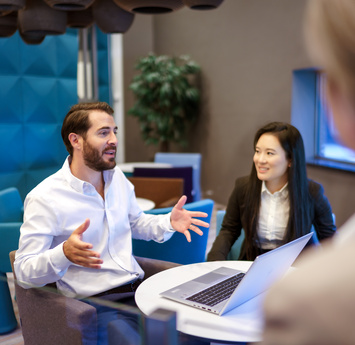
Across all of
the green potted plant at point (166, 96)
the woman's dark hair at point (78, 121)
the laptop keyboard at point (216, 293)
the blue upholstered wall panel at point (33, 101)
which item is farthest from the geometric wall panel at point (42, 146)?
the laptop keyboard at point (216, 293)

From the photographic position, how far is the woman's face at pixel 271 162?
2.57 meters

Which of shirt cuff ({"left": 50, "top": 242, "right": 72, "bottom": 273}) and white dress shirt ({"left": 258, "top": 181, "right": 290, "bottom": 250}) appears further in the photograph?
white dress shirt ({"left": 258, "top": 181, "right": 290, "bottom": 250})

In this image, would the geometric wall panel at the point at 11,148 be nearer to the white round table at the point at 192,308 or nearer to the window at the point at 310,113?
the window at the point at 310,113

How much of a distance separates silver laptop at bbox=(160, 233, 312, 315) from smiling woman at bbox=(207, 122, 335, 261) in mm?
590

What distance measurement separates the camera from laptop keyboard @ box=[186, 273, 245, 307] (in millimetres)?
1701

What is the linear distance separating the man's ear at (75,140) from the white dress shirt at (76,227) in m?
0.11

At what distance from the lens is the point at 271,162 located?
8.42ft

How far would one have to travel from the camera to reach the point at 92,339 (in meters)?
1.27

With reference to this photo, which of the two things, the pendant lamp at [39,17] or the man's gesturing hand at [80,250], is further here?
the pendant lamp at [39,17]

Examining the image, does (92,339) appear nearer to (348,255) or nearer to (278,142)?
(348,255)

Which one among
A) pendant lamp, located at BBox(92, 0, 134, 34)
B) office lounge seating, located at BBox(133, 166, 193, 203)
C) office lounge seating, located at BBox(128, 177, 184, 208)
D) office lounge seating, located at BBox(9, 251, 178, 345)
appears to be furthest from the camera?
office lounge seating, located at BBox(133, 166, 193, 203)

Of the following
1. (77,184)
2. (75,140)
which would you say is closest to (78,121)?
(75,140)

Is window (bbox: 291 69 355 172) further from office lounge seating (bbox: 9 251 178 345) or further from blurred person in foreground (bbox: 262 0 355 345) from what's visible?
blurred person in foreground (bbox: 262 0 355 345)

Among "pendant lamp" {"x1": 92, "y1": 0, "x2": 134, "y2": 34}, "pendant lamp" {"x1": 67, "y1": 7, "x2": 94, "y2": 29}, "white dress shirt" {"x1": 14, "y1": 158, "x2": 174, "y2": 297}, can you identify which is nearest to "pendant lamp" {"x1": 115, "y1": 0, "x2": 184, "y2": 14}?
"pendant lamp" {"x1": 92, "y1": 0, "x2": 134, "y2": 34}
